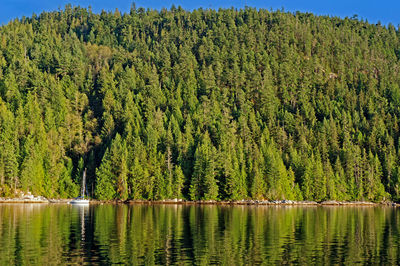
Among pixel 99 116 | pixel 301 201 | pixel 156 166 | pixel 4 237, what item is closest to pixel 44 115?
pixel 99 116

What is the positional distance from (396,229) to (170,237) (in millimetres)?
36519

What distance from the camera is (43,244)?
162ft

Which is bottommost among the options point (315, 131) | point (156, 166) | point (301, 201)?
point (301, 201)

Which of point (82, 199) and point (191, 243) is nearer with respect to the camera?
point (191, 243)

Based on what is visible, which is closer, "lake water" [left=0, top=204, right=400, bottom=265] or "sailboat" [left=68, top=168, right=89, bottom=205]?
"lake water" [left=0, top=204, right=400, bottom=265]

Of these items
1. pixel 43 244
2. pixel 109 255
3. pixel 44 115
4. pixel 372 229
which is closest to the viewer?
pixel 109 255

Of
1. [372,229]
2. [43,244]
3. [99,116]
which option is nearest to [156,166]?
[99,116]

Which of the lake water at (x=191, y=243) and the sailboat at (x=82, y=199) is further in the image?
the sailboat at (x=82, y=199)

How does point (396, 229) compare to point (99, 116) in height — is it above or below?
below

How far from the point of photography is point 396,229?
71375mm

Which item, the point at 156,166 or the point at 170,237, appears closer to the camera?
the point at 170,237

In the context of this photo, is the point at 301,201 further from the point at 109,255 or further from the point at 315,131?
the point at 109,255

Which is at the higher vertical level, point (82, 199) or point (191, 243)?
point (191, 243)

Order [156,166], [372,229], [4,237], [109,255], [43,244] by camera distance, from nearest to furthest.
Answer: [109,255] → [43,244] → [4,237] → [372,229] → [156,166]
